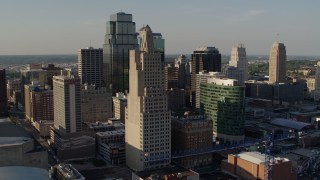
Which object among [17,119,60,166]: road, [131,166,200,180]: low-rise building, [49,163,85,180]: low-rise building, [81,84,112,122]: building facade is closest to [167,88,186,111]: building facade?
[81,84,112,122]: building facade

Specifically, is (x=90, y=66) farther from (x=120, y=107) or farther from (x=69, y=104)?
(x=69, y=104)

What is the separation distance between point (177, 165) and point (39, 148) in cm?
3214

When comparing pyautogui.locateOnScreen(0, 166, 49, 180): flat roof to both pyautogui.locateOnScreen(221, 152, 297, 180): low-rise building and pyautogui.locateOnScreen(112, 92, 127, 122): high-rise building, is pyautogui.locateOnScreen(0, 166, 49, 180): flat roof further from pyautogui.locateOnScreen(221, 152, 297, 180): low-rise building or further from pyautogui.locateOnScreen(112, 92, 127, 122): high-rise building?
pyautogui.locateOnScreen(112, 92, 127, 122): high-rise building

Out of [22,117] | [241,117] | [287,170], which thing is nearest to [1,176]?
[287,170]

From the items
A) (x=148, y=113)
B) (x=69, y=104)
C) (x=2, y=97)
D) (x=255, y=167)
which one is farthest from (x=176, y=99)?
(x=255, y=167)

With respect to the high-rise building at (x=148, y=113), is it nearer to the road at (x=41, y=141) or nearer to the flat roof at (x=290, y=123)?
the road at (x=41, y=141)

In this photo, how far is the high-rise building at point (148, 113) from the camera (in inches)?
3698

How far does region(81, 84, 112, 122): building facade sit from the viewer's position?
145 meters

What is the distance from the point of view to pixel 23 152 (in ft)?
278

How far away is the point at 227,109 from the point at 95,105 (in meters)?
50.1

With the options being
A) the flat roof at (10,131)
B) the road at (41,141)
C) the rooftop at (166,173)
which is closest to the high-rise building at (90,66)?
the road at (41,141)

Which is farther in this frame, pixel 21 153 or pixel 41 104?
pixel 41 104

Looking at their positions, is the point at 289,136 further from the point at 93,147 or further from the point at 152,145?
the point at 93,147

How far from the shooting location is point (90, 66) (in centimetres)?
18225
